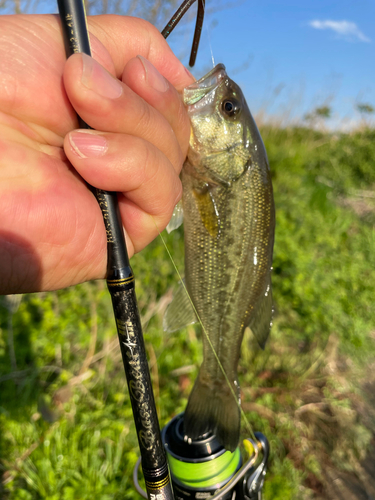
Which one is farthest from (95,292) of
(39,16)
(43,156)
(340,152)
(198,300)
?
(340,152)

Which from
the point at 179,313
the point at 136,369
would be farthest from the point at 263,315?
the point at 136,369

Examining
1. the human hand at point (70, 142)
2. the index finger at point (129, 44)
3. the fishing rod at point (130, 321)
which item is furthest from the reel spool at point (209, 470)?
the index finger at point (129, 44)

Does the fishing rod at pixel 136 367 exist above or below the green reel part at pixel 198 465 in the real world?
above

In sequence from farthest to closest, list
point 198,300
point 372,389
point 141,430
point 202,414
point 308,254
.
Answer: point 308,254 → point 372,389 → point 198,300 → point 202,414 → point 141,430

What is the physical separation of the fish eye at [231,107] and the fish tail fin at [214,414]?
132cm

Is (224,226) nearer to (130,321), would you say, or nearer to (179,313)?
(179,313)

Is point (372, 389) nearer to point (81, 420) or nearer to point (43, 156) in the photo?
point (81, 420)

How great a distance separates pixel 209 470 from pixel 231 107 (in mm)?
1592

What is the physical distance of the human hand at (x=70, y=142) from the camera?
1122 mm

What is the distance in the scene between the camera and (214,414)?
1679 millimetres

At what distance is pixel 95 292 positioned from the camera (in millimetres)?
3256

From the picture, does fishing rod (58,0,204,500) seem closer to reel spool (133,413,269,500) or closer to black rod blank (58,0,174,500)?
black rod blank (58,0,174,500)

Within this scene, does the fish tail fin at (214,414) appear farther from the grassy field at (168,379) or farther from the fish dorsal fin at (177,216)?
the grassy field at (168,379)

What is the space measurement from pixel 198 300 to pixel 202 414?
524mm
